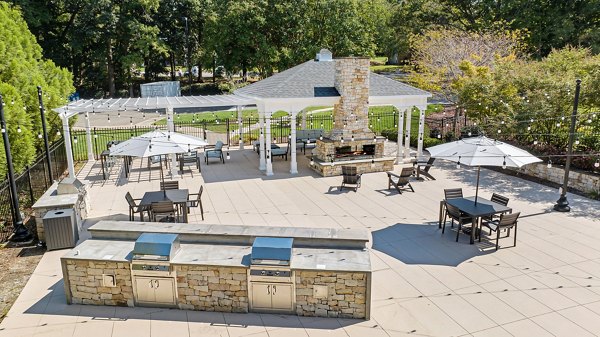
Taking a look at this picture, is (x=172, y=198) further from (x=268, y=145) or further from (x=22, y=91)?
(x=22, y=91)

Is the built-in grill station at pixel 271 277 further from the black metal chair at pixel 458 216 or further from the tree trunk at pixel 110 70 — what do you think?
the tree trunk at pixel 110 70

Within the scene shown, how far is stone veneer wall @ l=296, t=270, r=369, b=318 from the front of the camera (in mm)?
6715

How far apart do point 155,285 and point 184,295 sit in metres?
0.51

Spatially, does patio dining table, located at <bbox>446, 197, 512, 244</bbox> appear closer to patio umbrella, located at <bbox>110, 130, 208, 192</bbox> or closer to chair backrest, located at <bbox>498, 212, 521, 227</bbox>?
chair backrest, located at <bbox>498, 212, 521, 227</bbox>

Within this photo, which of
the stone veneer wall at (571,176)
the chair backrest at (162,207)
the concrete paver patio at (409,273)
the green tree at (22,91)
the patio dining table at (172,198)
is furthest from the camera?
the stone veneer wall at (571,176)

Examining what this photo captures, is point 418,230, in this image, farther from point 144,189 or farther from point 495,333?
point 144,189

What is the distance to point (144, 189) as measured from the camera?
1432cm

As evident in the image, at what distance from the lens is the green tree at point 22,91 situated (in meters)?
11.9

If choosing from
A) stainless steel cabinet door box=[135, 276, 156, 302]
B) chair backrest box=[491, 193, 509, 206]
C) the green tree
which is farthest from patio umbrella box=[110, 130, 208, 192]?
chair backrest box=[491, 193, 509, 206]

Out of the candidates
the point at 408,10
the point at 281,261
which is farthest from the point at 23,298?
the point at 408,10

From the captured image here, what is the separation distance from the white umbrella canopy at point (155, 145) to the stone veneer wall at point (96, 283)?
371 cm

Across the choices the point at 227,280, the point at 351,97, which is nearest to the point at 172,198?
the point at 227,280

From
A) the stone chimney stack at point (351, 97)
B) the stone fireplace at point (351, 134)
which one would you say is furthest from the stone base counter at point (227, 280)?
the stone chimney stack at point (351, 97)

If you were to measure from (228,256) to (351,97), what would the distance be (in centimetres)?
1047
